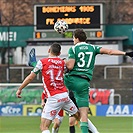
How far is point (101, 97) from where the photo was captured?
2684 centimetres

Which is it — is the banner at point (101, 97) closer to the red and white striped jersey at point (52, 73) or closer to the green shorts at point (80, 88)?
the green shorts at point (80, 88)

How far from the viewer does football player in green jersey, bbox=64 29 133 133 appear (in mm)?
11805

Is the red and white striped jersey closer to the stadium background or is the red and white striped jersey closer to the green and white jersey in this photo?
the green and white jersey

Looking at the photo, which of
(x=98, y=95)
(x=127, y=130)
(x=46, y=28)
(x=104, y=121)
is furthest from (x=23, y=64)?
(x=127, y=130)

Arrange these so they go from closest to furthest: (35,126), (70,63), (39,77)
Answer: (70,63)
(35,126)
(39,77)

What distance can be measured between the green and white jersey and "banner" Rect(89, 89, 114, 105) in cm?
1461

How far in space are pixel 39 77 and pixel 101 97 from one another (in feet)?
21.7

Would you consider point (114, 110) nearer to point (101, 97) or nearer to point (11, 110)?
point (101, 97)

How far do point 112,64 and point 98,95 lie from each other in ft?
27.8

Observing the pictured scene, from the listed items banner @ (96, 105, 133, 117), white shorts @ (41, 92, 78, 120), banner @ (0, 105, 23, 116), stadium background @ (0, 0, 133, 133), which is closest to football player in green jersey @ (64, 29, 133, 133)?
white shorts @ (41, 92, 78, 120)

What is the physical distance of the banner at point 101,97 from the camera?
1047 inches

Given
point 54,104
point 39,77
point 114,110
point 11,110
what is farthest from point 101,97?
point 54,104

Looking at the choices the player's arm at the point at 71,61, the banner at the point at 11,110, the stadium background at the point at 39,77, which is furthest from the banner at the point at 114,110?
the player's arm at the point at 71,61

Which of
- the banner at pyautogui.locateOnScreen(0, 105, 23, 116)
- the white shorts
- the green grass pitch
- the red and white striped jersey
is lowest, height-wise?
the banner at pyautogui.locateOnScreen(0, 105, 23, 116)
